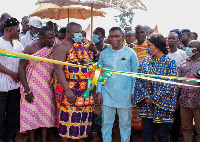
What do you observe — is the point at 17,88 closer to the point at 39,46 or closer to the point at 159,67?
the point at 39,46

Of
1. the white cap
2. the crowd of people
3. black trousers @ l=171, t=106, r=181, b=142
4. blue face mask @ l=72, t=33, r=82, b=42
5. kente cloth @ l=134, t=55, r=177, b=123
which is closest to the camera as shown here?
kente cloth @ l=134, t=55, r=177, b=123

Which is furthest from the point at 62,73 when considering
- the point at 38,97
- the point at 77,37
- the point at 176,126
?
the point at 176,126

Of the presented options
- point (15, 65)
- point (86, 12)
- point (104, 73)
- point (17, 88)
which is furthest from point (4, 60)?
point (86, 12)

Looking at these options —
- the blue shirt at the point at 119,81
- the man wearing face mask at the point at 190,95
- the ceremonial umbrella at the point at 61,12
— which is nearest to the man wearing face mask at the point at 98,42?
the blue shirt at the point at 119,81

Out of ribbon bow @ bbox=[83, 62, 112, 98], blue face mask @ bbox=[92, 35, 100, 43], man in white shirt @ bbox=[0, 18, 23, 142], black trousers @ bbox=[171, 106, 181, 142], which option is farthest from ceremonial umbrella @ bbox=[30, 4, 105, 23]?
black trousers @ bbox=[171, 106, 181, 142]

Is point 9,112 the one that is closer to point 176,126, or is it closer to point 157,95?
point 157,95

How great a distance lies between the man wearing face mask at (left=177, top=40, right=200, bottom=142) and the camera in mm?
3969

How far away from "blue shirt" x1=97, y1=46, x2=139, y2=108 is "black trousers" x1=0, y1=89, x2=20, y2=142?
1.57m

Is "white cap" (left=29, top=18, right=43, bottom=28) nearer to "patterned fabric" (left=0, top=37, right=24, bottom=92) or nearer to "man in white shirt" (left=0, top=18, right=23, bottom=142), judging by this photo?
"man in white shirt" (left=0, top=18, right=23, bottom=142)

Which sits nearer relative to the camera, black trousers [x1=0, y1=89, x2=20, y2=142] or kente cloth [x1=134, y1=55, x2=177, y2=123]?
kente cloth [x1=134, y1=55, x2=177, y2=123]

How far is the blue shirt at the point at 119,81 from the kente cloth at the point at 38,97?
3.08 feet

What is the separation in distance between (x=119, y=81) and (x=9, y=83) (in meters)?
1.95

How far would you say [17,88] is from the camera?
4.41 meters

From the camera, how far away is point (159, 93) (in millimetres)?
3688
